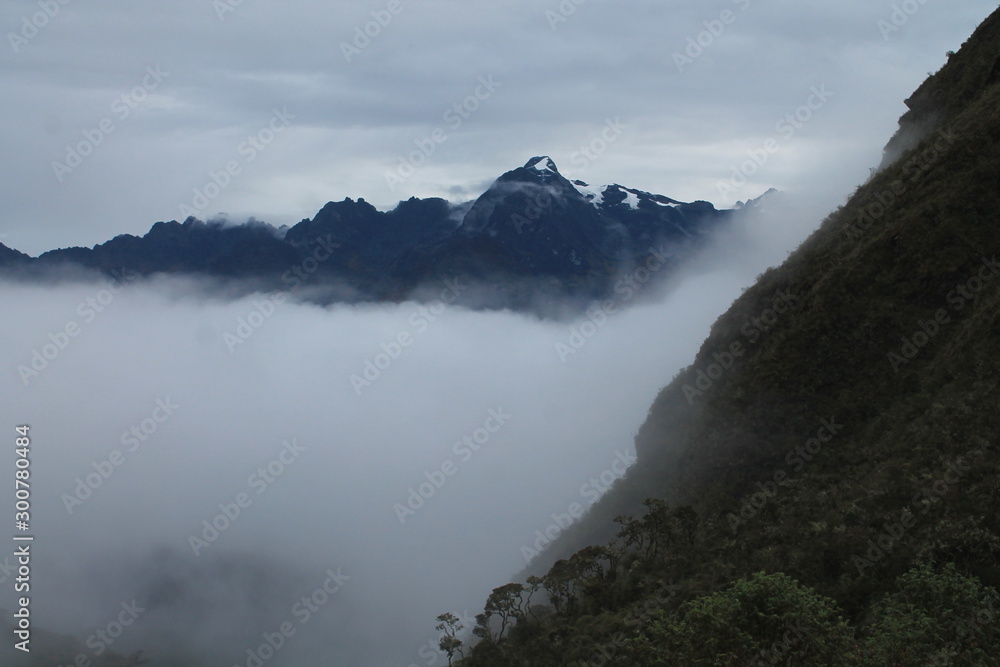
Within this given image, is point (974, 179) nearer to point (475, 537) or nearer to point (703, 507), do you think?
point (703, 507)

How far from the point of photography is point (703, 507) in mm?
51469

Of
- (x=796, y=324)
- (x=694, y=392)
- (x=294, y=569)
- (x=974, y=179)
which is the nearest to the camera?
(x=974, y=179)

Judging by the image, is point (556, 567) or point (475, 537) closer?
point (556, 567)

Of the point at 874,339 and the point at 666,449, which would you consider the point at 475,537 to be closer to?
the point at 666,449

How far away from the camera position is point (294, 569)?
193125mm

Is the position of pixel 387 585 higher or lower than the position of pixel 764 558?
higher

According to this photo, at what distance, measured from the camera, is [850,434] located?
46188 millimetres

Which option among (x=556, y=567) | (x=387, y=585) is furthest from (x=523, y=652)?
(x=387, y=585)

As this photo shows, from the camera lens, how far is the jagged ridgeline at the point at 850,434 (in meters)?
34.5

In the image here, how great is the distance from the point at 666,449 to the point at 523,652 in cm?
2186

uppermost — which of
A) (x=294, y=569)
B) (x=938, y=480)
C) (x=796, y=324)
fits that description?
(x=294, y=569)

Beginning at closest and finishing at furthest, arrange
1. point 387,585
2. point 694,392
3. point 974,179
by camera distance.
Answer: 1. point 974,179
2. point 694,392
3. point 387,585

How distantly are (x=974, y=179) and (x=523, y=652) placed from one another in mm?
42148

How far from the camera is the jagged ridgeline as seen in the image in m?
34.5
